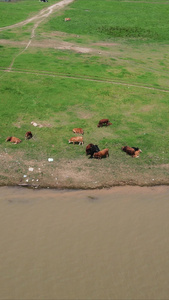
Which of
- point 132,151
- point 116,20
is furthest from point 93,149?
point 116,20

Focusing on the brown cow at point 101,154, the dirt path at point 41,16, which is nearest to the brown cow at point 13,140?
the brown cow at point 101,154

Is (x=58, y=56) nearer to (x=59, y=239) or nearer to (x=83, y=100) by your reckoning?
(x=83, y=100)

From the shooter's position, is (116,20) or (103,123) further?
(116,20)

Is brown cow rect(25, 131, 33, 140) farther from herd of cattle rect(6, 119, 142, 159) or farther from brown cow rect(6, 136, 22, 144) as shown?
brown cow rect(6, 136, 22, 144)

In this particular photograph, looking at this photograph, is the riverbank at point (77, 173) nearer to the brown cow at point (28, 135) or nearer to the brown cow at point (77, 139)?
the brown cow at point (77, 139)

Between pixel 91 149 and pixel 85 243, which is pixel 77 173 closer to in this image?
pixel 91 149

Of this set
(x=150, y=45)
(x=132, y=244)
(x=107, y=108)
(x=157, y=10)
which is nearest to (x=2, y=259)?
(x=132, y=244)
